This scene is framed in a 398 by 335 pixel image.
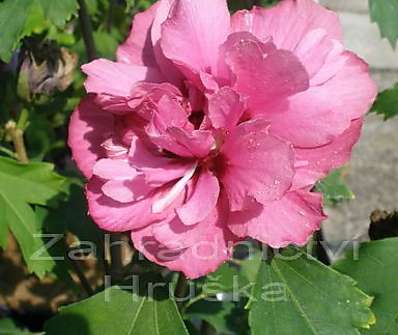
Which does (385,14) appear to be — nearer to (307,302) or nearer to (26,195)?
(307,302)

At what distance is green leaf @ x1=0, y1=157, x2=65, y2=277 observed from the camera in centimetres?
99

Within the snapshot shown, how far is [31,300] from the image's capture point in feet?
5.01

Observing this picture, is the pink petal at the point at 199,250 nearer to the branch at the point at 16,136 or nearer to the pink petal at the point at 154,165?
the pink petal at the point at 154,165

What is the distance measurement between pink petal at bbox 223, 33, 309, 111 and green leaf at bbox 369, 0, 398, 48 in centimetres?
34

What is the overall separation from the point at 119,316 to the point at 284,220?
253 millimetres

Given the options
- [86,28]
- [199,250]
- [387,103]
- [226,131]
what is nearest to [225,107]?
[226,131]

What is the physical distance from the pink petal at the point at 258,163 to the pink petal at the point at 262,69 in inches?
1.2

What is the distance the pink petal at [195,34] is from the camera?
0.68 m

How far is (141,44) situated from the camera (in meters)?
0.76

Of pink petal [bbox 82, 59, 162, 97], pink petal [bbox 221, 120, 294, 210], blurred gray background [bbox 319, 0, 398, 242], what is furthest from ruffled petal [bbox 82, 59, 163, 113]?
blurred gray background [bbox 319, 0, 398, 242]

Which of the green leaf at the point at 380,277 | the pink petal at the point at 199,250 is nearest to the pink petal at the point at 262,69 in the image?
the pink petal at the point at 199,250

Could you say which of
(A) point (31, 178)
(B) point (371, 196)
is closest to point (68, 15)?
(A) point (31, 178)

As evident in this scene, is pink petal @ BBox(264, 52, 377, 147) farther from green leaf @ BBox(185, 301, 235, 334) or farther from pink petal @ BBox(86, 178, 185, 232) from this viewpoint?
green leaf @ BBox(185, 301, 235, 334)

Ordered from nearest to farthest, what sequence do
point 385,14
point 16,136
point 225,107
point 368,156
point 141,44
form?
point 225,107 → point 141,44 → point 385,14 → point 16,136 → point 368,156
